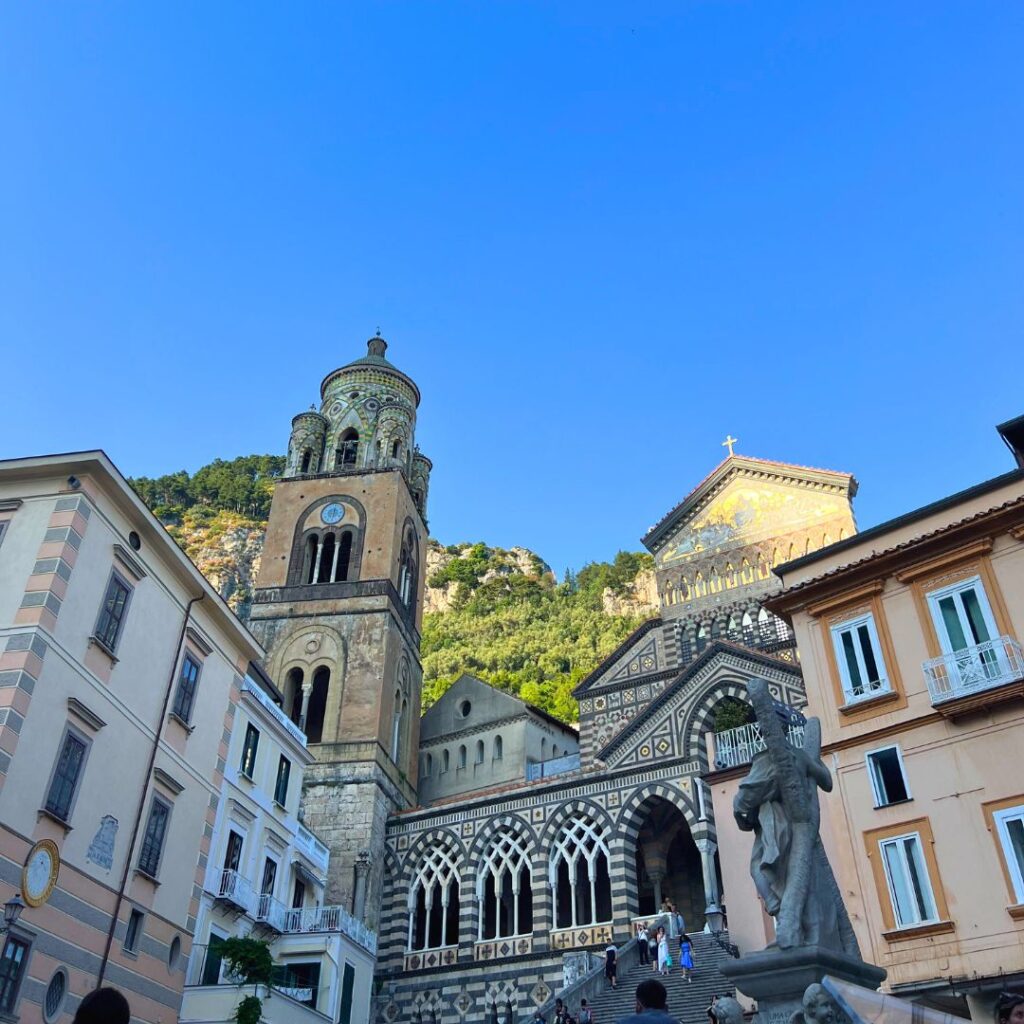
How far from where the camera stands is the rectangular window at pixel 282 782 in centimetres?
2495

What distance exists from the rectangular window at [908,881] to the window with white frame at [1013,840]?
1.26 m

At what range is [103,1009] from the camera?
4367 mm

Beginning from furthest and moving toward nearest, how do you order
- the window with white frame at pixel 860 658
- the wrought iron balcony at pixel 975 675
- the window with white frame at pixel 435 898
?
1. the window with white frame at pixel 435 898
2. the window with white frame at pixel 860 658
3. the wrought iron balcony at pixel 975 675

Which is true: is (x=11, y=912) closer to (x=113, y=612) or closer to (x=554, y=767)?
(x=113, y=612)

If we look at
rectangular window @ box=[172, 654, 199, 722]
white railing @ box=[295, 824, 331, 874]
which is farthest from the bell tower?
rectangular window @ box=[172, 654, 199, 722]

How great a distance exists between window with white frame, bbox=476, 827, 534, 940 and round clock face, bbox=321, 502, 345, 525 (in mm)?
14849

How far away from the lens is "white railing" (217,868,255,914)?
21.2 metres

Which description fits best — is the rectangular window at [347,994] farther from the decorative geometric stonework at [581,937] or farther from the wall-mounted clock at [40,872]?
the wall-mounted clock at [40,872]

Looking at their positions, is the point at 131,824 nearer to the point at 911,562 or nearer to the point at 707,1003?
the point at 707,1003

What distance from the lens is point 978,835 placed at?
15.8 metres

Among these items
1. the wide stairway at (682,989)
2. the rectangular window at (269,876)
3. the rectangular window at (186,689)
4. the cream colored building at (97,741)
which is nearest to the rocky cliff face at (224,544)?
the rectangular window at (269,876)

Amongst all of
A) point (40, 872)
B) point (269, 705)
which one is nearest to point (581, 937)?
point (269, 705)

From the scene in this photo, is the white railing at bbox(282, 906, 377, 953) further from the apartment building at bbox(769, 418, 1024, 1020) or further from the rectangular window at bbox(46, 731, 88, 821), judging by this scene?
the apartment building at bbox(769, 418, 1024, 1020)

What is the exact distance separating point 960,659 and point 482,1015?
18.4 m
